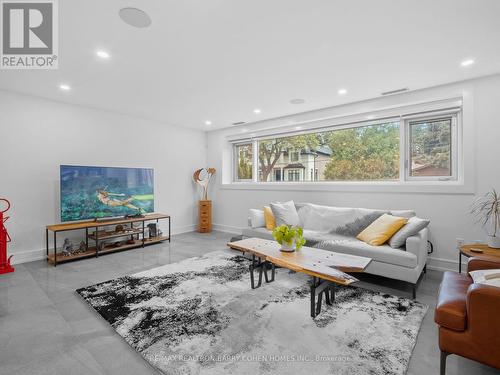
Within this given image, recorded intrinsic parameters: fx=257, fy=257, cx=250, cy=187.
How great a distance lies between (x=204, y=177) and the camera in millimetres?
6523

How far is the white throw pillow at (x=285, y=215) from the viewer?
4.26 m

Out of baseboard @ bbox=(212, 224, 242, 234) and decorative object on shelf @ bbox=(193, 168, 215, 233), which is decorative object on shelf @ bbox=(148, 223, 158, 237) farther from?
baseboard @ bbox=(212, 224, 242, 234)

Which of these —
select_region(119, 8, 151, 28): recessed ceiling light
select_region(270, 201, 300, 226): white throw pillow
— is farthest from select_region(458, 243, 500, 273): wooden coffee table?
select_region(119, 8, 151, 28): recessed ceiling light

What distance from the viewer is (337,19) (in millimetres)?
2139

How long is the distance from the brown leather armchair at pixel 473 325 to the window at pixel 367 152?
276cm

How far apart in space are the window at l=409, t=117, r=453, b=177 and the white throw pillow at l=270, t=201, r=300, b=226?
6.27ft

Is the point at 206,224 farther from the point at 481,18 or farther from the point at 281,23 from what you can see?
the point at 481,18

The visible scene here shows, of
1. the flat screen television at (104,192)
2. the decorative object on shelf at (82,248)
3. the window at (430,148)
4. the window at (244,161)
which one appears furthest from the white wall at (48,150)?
the window at (430,148)

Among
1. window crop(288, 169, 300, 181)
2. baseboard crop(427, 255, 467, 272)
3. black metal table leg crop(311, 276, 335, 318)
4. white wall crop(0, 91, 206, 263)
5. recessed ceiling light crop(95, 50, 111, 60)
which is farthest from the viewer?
window crop(288, 169, 300, 181)

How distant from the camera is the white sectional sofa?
109 inches

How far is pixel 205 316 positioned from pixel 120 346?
2.25 ft

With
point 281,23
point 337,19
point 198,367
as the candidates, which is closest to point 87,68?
point 281,23

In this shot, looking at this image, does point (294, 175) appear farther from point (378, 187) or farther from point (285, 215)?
point (378, 187)

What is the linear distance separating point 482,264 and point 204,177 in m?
5.44
